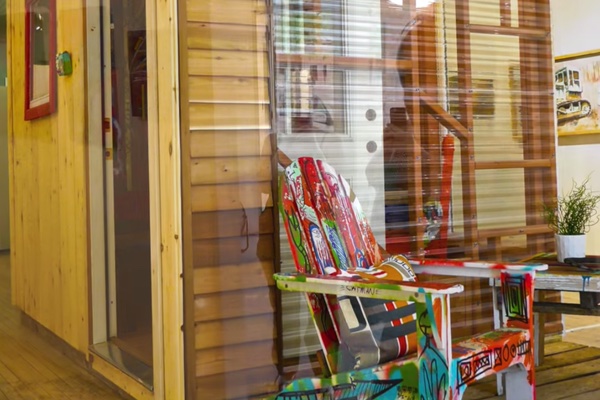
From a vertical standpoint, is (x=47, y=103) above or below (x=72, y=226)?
above

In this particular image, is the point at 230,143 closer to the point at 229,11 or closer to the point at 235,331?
the point at 229,11

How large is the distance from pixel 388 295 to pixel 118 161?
1321 millimetres

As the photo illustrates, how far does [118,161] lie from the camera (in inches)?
100

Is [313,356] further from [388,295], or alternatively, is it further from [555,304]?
[555,304]

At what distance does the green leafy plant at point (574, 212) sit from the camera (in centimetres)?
256

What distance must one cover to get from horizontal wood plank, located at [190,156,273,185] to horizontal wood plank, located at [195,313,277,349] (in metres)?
0.42

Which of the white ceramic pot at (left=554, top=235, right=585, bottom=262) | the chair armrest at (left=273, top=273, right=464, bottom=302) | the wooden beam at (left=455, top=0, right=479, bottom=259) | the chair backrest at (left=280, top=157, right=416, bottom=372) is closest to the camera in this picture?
the chair armrest at (left=273, top=273, right=464, bottom=302)

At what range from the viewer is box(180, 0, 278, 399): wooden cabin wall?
200 centimetres

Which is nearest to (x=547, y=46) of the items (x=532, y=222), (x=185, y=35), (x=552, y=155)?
(x=552, y=155)

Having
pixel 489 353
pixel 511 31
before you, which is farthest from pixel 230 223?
pixel 511 31

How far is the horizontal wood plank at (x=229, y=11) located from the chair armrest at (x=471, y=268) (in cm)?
93

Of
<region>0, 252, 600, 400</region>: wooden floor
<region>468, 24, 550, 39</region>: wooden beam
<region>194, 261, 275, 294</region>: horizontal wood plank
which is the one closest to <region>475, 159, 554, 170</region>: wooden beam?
<region>468, 24, 550, 39</region>: wooden beam

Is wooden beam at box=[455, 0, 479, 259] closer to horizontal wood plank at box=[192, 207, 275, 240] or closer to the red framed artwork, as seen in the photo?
horizontal wood plank at box=[192, 207, 275, 240]

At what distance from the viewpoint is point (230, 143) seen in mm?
2062
